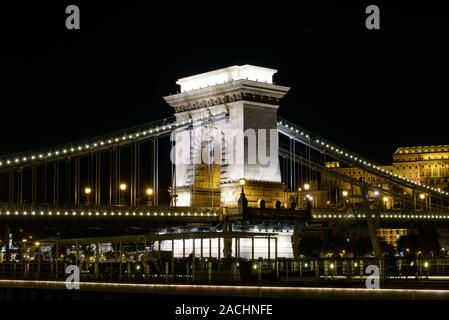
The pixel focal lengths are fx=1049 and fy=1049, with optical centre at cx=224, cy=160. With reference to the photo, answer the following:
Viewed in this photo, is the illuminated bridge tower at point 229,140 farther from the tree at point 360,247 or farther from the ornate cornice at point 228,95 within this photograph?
the tree at point 360,247

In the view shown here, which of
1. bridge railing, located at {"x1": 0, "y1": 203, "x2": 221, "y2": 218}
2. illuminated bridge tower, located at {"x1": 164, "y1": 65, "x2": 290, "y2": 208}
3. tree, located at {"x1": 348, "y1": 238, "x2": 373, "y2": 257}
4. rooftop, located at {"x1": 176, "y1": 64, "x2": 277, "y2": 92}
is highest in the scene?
rooftop, located at {"x1": 176, "y1": 64, "x2": 277, "y2": 92}

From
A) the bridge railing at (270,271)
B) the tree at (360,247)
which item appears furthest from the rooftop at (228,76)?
the bridge railing at (270,271)

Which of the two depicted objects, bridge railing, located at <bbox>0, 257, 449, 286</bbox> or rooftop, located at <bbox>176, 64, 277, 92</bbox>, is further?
Result: rooftop, located at <bbox>176, 64, 277, 92</bbox>

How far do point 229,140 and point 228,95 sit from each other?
162 inches

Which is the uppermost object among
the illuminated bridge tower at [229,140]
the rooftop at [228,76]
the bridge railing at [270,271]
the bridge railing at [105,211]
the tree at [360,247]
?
the rooftop at [228,76]

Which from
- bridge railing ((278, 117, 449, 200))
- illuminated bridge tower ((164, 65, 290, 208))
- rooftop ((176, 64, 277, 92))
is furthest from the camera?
bridge railing ((278, 117, 449, 200))

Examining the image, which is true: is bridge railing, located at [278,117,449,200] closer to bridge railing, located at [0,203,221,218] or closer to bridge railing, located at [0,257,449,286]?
bridge railing, located at [0,203,221,218]

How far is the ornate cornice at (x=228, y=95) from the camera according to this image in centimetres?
9488

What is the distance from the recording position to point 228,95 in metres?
95.7

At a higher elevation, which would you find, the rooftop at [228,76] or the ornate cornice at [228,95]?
the rooftop at [228,76]

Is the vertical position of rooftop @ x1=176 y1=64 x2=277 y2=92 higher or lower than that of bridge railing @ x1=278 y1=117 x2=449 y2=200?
higher

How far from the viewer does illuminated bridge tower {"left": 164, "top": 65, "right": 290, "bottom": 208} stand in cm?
9525

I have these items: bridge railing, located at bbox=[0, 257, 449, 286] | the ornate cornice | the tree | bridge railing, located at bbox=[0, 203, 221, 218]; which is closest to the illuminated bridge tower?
the ornate cornice

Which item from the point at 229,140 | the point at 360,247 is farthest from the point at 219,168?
the point at 360,247
